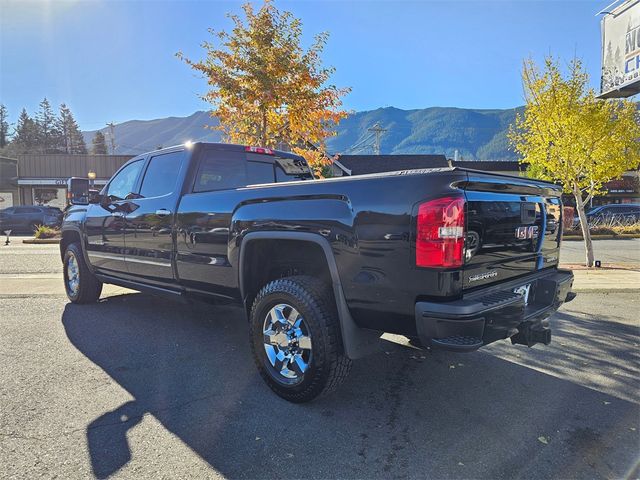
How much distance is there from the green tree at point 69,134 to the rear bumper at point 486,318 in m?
119

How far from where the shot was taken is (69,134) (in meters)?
107

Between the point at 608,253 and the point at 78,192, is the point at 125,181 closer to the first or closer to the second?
the point at 78,192

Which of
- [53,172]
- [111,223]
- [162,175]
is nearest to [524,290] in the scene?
[162,175]

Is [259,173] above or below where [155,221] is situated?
above

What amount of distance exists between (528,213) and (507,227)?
39cm

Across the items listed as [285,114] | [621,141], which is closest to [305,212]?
[285,114]

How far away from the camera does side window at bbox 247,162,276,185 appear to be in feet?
15.6

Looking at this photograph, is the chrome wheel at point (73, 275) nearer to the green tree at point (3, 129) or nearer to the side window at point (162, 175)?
the side window at point (162, 175)

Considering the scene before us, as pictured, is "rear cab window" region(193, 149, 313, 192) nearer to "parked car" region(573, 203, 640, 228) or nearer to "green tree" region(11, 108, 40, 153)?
"parked car" region(573, 203, 640, 228)

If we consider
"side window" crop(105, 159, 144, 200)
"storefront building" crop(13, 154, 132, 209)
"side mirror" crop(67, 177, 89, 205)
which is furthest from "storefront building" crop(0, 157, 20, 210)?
"side window" crop(105, 159, 144, 200)

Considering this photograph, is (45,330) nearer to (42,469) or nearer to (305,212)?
(42,469)

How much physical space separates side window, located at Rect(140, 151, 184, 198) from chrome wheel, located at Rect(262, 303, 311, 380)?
187cm

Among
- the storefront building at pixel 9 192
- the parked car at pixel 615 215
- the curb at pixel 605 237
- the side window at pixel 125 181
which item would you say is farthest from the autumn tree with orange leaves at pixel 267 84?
the storefront building at pixel 9 192

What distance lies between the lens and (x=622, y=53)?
9492 mm
